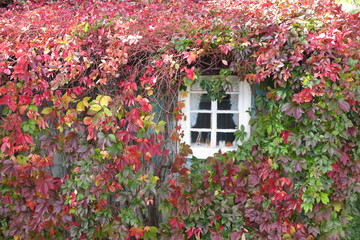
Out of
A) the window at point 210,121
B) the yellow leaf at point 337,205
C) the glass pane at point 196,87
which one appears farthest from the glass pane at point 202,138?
the yellow leaf at point 337,205

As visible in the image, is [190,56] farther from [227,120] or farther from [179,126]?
[227,120]

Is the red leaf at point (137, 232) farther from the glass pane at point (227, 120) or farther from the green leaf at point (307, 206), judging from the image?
the green leaf at point (307, 206)

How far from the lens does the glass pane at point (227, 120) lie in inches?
133

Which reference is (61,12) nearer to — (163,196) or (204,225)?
(163,196)

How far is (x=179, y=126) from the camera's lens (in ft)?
10.5

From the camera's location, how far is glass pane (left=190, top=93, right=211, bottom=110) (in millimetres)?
3420

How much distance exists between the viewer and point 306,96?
2.66 meters

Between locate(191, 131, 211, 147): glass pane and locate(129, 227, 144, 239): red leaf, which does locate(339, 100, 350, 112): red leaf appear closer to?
locate(191, 131, 211, 147): glass pane

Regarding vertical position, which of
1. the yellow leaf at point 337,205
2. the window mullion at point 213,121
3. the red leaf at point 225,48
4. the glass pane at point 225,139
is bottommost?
the yellow leaf at point 337,205

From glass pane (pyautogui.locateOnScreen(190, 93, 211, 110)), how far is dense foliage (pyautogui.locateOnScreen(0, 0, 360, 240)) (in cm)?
25

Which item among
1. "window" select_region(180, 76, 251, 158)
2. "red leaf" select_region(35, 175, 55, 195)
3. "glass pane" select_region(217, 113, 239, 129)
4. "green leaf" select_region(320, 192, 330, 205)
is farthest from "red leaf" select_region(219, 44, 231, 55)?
"red leaf" select_region(35, 175, 55, 195)

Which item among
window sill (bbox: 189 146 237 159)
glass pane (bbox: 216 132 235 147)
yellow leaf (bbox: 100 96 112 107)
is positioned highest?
yellow leaf (bbox: 100 96 112 107)

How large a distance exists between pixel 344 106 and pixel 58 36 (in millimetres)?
2685

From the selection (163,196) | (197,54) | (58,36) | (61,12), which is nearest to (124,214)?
(163,196)
